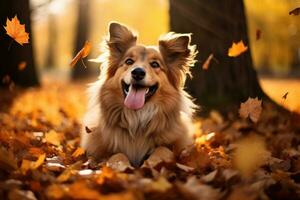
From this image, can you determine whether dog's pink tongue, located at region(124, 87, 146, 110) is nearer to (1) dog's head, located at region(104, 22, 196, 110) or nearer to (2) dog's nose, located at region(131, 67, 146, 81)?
(1) dog's head, located at region(104, 22, 196, 110)

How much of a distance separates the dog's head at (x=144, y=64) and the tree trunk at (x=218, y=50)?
203 centimetres

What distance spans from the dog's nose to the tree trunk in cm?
287

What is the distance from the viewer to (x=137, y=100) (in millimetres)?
5371

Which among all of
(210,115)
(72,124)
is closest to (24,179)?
(72,124)

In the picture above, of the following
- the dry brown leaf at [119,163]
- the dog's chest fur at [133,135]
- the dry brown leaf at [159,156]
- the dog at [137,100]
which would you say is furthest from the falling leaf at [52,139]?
the dry brown leaf at [159,156]

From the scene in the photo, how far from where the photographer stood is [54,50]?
5000cm

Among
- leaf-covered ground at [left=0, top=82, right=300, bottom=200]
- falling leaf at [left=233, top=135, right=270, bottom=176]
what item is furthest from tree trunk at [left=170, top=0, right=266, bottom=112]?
falling leaf at [left=233, top=135, right=270, bottom=176]

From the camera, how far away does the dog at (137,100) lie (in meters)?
5.28

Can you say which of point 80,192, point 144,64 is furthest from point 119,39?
point 80,192

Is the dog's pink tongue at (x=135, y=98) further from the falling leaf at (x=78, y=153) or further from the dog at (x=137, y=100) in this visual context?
the falling leaf at (x=78, y=153)

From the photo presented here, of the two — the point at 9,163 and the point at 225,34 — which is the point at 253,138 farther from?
the point at 9,163

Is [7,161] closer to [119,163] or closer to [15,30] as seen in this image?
[119,163]

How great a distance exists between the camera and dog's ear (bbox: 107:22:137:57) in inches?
228

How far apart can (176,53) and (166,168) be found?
1.96 m
